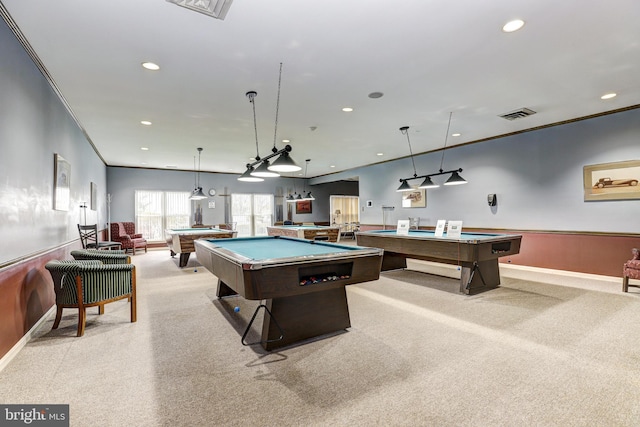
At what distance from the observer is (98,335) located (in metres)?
3.04

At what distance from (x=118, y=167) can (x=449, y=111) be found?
9.92 meters

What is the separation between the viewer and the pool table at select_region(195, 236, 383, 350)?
2389 mm

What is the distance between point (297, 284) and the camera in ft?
8.32

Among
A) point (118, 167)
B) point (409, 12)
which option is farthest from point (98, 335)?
point (118, 167)

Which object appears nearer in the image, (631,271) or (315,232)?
(631,271)

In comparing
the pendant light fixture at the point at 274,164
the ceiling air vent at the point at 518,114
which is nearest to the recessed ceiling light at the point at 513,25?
the pendant light fixture at the point at 274,164

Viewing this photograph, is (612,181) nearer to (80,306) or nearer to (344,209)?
(80,306)

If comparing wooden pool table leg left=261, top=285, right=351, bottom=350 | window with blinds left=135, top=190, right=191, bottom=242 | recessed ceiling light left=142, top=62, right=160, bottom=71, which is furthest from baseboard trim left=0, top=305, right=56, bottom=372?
window with blinds left=135, top=190, right=191, bottom=242

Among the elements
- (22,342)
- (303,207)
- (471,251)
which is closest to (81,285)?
(22,342)

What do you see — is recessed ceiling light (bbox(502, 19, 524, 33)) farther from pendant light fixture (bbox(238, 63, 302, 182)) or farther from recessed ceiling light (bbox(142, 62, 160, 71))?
recessed ceiling light (bbox(142, 62, 160, 71))

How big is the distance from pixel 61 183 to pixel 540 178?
8.02 metres

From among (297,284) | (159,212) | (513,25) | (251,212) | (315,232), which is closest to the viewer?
(297,284)

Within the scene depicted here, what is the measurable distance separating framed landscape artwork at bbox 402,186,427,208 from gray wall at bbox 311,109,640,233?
0.15 metres

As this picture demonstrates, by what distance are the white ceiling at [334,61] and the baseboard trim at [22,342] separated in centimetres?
274
